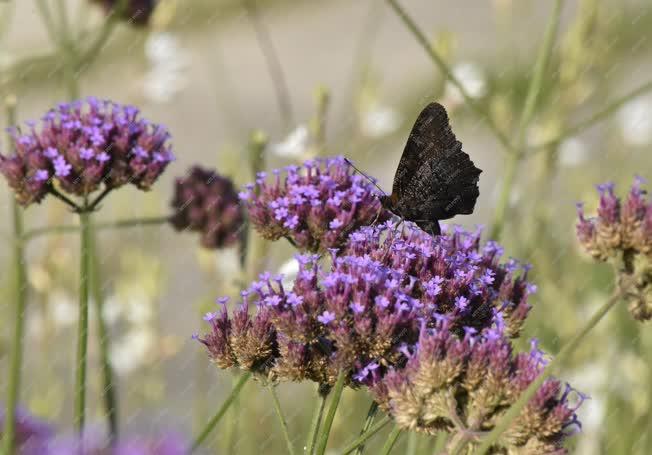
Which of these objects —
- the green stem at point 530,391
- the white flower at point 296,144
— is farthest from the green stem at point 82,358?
the white flower at point 296,144

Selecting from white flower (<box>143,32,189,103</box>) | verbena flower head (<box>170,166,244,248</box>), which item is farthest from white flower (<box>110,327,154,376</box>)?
verbena flower head (<box>170,166,244,248</box>)

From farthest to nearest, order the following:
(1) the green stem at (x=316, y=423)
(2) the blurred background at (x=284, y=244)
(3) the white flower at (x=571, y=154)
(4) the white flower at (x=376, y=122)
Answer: (3) the white flower at (x=571, y=154) → (4) the white flower at (x=376, y=122) → (2) the blurred background at (x=284, y=244) → (1) the green stem at (x=316, y=423)

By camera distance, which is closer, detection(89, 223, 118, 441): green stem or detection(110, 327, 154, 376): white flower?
detection(89, 223, 118, 441): green stem

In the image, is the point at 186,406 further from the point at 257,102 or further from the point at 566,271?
the point at 257,102

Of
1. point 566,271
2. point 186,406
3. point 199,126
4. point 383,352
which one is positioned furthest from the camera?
point 199,126

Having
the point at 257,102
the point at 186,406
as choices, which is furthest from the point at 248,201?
the point at 257,102

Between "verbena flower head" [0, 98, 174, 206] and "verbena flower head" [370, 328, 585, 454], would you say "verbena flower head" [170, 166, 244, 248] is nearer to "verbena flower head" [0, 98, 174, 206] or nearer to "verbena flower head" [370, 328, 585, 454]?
"verbena flower head" [0, 98, 174, 206]

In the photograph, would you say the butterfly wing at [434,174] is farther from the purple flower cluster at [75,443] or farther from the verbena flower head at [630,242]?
the purple flower cluster at [75,443]
